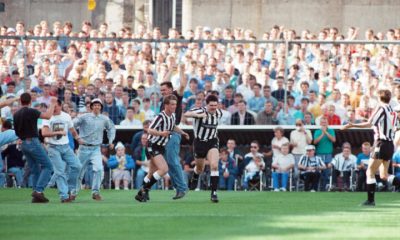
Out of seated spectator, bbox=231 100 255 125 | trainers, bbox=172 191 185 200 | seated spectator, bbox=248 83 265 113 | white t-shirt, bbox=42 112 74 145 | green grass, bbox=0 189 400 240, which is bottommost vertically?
green grass, bbox=0 189 400 240

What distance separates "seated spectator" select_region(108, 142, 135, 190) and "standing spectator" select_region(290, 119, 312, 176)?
12.5ft

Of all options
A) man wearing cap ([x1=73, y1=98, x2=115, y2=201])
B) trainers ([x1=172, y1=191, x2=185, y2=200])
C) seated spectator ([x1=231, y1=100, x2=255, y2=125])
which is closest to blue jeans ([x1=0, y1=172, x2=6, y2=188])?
seated spectator ([x1=231, y1=100, x2=255, y2=125])

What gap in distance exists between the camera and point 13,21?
4122cm

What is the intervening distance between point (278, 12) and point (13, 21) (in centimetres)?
→ 804

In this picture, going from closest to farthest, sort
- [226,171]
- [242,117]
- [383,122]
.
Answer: [383,122] → [226,171] → [242,117]

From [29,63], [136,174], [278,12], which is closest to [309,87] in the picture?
[136,174]

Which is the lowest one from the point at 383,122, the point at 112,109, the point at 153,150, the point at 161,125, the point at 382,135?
the point at 153,150

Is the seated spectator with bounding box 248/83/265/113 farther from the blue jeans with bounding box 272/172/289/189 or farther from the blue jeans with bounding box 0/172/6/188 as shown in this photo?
the blue jeans with bounding box 0/172/6/188

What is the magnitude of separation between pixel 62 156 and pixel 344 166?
9456 millimetres

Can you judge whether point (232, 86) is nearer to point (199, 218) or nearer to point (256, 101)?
point (256, 101)

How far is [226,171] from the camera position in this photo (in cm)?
3194

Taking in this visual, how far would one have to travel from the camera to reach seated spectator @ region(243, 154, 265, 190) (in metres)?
32.0

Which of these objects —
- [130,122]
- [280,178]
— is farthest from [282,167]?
[130,122]

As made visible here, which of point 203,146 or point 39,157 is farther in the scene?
point 203,146
